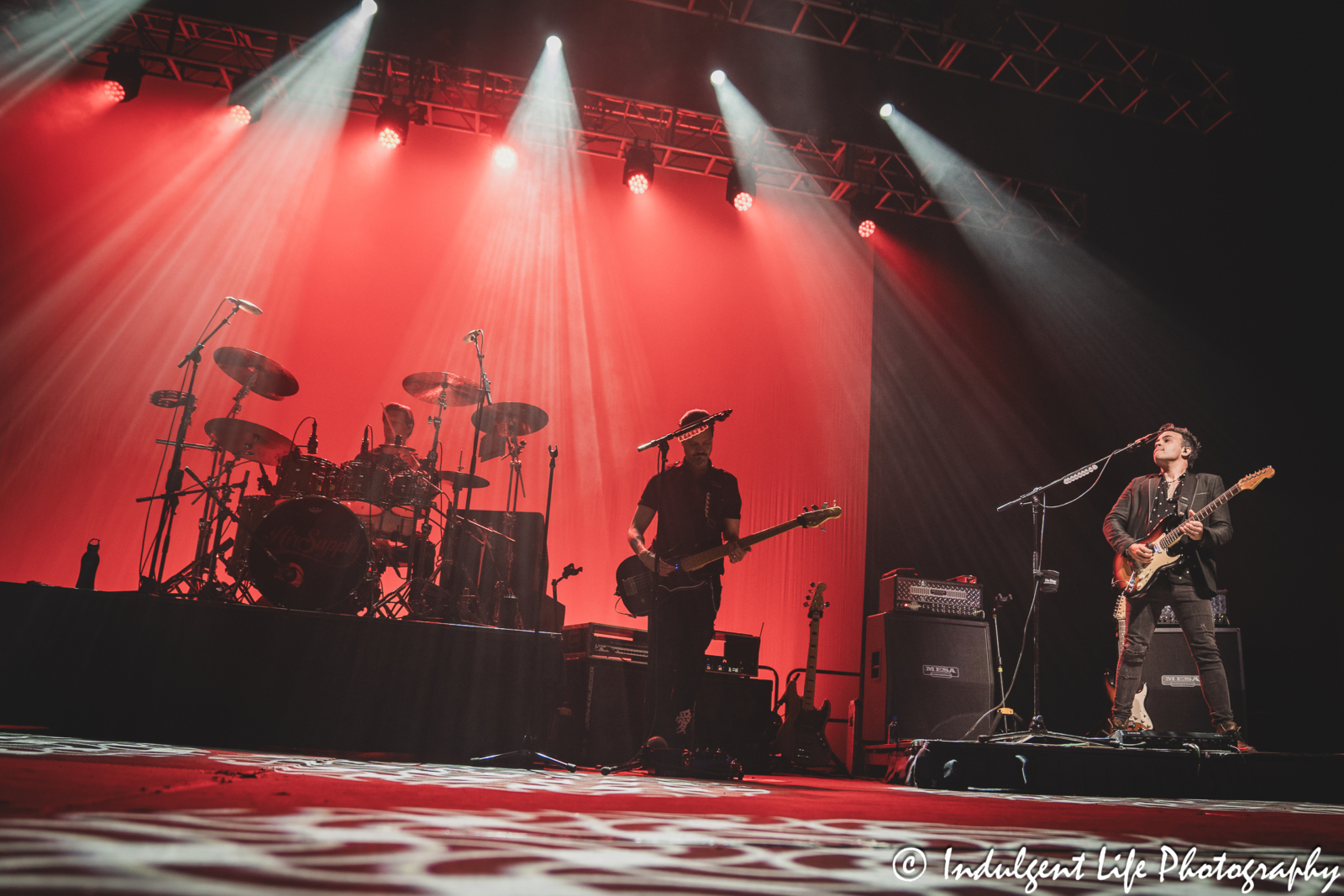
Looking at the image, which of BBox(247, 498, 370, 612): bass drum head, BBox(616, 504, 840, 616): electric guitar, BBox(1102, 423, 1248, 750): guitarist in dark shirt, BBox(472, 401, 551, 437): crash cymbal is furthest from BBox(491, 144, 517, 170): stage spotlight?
BBox(1102, 423, 1248, 750): guitarist in dark shirt

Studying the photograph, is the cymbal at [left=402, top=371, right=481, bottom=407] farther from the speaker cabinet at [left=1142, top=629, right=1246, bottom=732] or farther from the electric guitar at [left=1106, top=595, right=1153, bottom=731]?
the speaker cabinet at [left=1142, top=629, right=1246, bottom=732]

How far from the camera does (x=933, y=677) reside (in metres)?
5.21

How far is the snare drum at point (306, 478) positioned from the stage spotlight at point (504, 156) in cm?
352

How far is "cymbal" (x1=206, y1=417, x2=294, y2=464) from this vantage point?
15.4 feet

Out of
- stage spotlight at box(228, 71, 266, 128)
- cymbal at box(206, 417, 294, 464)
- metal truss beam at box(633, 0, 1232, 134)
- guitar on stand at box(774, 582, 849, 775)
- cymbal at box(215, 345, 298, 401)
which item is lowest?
guitar on stand at box(774, 582, 849, 775)

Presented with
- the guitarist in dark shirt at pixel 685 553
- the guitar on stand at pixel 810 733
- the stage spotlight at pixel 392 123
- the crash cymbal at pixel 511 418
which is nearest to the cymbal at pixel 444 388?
the crash cymbal at pixel 511 418

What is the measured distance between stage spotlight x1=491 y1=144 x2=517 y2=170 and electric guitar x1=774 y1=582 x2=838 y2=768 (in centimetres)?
438

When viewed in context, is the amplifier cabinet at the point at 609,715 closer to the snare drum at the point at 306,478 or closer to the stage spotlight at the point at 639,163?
the snare drum at the point at 306,478

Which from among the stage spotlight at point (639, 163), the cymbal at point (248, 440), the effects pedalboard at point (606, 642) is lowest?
the effects pedalboard at point (606, 642)

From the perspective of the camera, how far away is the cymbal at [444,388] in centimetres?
527

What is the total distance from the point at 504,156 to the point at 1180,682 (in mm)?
6278

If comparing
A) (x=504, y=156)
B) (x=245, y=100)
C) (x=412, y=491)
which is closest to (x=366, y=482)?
(x=412, y=491)

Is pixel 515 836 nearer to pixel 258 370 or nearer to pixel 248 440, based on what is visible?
pixel 248 440

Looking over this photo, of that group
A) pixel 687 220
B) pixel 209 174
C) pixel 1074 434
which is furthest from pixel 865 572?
pixel 209 174
